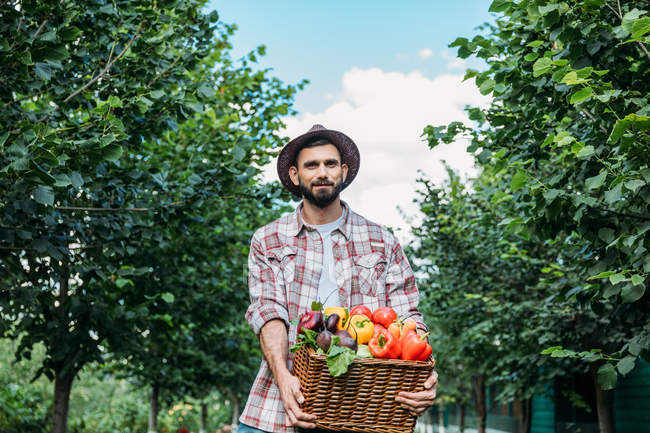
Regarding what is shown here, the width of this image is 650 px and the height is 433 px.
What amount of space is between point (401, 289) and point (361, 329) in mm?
610

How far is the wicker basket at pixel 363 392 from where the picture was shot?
2.38 m

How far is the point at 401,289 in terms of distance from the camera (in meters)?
3.06

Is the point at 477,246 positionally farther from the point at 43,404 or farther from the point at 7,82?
the point at 43,404

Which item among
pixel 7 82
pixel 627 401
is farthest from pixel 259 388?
pixel 627 401

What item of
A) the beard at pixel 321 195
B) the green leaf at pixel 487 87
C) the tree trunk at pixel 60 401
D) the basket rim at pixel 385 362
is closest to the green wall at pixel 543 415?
the tree trunk at pixel 60 401

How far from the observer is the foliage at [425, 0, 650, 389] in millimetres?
3346

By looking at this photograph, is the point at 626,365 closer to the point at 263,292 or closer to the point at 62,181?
the point at 263,292

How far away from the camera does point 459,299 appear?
427 inches

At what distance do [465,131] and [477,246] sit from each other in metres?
5.60

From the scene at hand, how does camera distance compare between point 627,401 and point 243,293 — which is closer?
point 243,293

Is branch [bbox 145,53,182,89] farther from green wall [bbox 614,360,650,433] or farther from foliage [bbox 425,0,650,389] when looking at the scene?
green wall [bbox 614,360,650,433]

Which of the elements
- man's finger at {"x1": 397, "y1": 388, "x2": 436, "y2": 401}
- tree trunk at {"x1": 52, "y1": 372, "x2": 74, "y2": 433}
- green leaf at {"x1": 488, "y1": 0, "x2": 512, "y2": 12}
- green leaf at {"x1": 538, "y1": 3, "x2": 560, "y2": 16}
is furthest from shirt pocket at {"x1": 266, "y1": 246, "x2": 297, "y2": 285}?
tree trunk at {"x1": 52, "y1": 372, "x2": 74, "y2": 433}

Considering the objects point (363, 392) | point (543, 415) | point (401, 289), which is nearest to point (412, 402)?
point (363, 392)

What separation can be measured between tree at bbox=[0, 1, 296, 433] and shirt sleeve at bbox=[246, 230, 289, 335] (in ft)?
4.22
